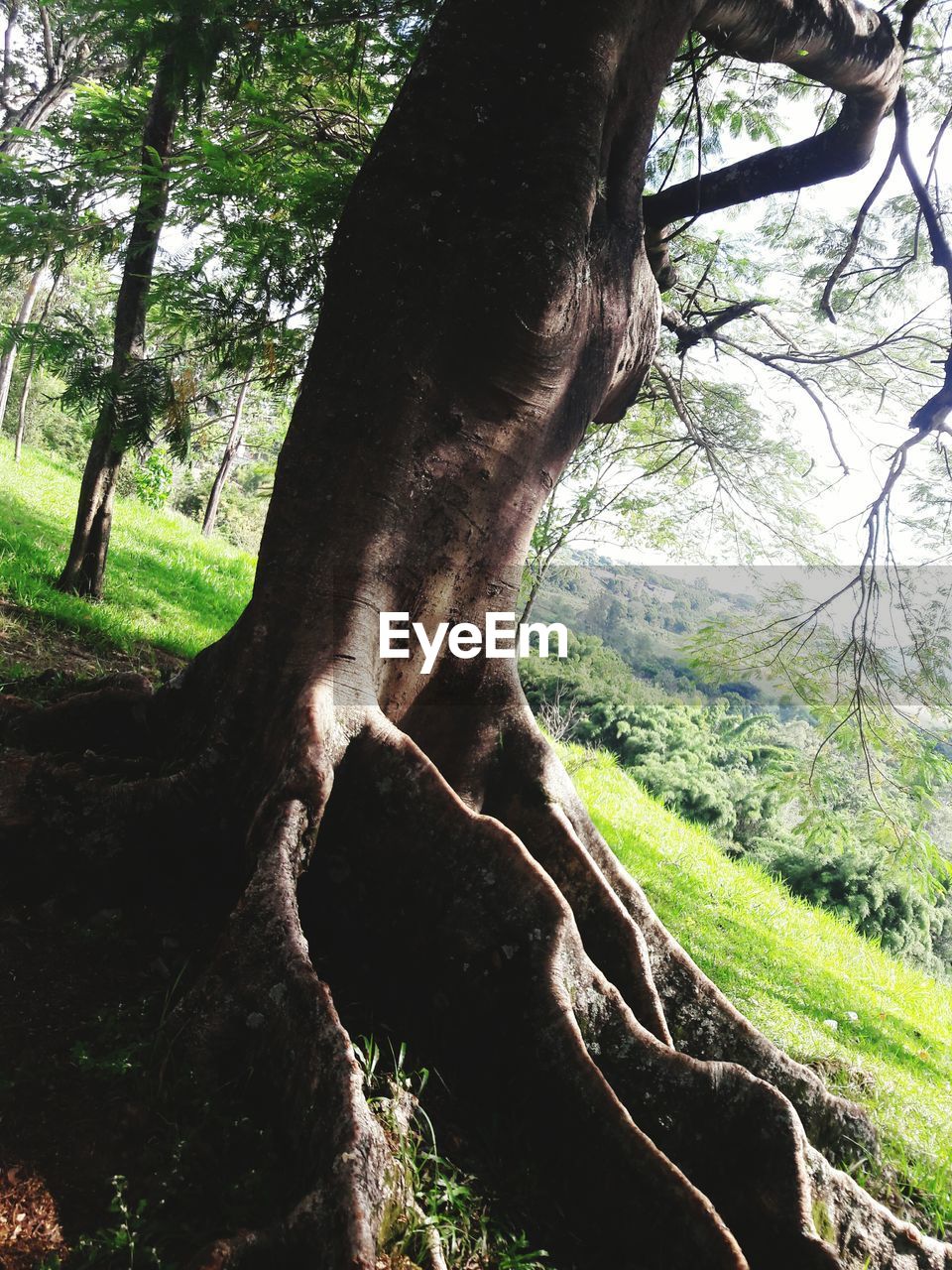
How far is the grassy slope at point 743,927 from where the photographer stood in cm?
443

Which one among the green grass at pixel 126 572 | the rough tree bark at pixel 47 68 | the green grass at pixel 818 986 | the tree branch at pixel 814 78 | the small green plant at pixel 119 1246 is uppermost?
the rough tree bark at pixel 47 68

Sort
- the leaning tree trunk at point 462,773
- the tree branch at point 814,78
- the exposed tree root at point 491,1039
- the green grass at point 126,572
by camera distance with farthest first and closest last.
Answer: the green grass at point 126,572 → the tree branch at point 814,78 → the leaning tree trunk at point 462,773 → the exposed tree root at point 491,1039

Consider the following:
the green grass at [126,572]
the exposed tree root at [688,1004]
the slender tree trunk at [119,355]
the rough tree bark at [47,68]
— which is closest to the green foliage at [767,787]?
the exposed tree root at [688,1004]

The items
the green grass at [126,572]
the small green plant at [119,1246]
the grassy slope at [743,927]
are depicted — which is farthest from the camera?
the green grass at [126,572]

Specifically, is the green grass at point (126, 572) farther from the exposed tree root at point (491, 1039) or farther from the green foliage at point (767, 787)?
the green foliage at point (767, 787)

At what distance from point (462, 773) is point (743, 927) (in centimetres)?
515

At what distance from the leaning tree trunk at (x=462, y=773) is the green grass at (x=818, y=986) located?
127 cm

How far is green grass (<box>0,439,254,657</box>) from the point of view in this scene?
6.42m

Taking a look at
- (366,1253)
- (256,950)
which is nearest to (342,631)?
(256,950)

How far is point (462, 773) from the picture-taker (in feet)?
11.7

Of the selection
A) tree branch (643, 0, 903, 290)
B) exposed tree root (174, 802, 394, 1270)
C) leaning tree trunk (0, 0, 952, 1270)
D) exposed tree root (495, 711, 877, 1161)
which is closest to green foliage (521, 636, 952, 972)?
exposed tree root (495, 711, 877, 1161)

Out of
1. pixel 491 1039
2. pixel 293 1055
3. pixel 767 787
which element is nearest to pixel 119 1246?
pixel 293 1055

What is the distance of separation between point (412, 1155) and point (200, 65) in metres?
5.32

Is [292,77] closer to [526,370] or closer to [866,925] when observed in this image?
[526,370]
